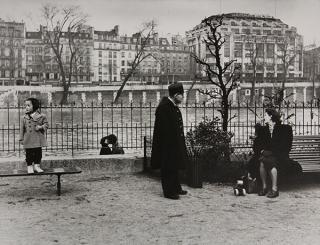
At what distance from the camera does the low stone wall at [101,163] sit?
948 centimetres

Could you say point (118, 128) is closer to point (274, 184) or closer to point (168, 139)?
point (168, 139)

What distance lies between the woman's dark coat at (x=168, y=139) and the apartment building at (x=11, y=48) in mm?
32976

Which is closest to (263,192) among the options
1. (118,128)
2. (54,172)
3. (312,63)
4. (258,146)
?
(258,146)

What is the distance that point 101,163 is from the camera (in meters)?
9.72

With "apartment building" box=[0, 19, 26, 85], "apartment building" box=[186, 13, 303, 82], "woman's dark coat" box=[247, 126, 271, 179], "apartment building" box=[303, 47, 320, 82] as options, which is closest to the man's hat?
"woman's dark coat" box=[247, 126, 271, 179]

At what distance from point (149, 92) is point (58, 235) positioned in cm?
6185

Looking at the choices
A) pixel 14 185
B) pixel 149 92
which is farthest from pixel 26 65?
pixel 14 185

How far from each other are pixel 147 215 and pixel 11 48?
4409 cm

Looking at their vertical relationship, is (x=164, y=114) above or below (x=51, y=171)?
above

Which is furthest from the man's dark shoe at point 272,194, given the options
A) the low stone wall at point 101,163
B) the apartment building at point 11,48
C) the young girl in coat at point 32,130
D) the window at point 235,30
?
the window at point 235,30

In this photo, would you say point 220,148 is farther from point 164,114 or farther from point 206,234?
point 206,234

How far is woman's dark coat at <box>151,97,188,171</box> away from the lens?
7.50 metres

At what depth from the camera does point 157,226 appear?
19.2 feet

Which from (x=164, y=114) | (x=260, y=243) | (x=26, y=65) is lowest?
(x=260, y=243)
